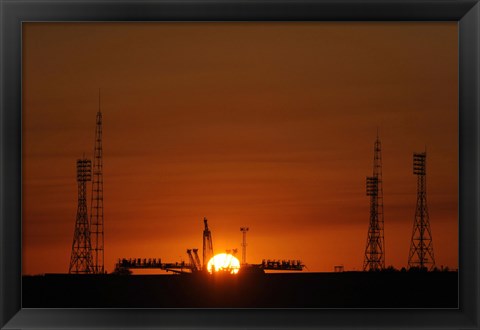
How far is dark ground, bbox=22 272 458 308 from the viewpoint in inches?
289

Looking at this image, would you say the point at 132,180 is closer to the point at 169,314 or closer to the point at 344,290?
the point at 169,314

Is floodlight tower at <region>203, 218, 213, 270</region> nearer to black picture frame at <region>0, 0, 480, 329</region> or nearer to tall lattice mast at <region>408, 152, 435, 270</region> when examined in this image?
black picture frame at <region>0, 0, 480, 329</region>

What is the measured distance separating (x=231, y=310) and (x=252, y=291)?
0.61 feet

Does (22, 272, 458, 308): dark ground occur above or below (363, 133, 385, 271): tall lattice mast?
below

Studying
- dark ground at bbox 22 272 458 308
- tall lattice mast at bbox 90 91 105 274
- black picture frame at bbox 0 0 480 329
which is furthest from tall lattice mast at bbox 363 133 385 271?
tall lattice mast at bbox 90 91 105 274

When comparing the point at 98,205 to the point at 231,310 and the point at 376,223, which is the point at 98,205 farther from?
the point at 376,223

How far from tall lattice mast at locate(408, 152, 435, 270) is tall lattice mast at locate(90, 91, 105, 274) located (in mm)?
1691

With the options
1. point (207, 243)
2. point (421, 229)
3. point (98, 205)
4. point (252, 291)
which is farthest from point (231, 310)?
point (421, 229)

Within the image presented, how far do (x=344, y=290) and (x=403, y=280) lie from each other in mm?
356

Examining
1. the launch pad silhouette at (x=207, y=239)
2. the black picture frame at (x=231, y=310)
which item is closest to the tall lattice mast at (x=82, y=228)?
the launch pad silhouette at (x=207, y=239)

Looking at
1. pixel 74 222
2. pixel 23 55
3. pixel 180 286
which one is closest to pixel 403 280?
pixel 180 286

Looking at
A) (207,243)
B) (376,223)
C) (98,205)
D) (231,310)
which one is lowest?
(231,310)

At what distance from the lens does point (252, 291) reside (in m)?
7.41

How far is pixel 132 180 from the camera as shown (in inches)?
301
